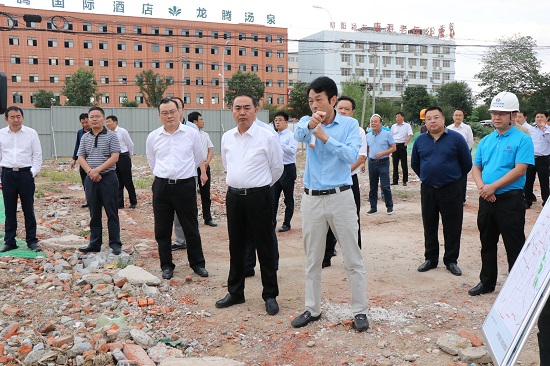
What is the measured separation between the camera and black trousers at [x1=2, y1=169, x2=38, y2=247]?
6.53 metres

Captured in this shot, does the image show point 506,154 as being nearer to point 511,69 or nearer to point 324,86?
point 324,86

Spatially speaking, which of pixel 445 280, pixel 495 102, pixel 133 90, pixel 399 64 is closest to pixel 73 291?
pixel 445 280

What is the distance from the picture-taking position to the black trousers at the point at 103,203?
6.46 meters

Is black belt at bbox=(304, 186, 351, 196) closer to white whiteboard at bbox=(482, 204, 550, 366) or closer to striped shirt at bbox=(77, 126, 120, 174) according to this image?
white whiteboard at bbox=(482, 204, 550, 366)

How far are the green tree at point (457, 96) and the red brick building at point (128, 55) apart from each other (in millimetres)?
19963

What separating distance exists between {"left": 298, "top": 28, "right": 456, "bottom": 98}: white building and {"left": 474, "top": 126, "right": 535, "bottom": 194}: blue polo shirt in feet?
235

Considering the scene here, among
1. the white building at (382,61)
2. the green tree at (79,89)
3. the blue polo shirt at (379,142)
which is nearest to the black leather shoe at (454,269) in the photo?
the blue polo shirt at (379,142)

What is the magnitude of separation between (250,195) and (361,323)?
1.47 meters

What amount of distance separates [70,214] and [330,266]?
5752 millimetres

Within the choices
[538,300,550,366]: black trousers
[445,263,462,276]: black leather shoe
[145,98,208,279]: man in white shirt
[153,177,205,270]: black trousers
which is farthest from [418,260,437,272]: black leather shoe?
[538,300,550,366]: black trousers

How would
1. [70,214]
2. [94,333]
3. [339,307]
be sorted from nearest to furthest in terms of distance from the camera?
[94,333]
[339,307]
[70,214]

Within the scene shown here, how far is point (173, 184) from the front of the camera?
554 centimetres

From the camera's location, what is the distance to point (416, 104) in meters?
52.2

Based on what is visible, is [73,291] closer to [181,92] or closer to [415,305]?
[415,305]
